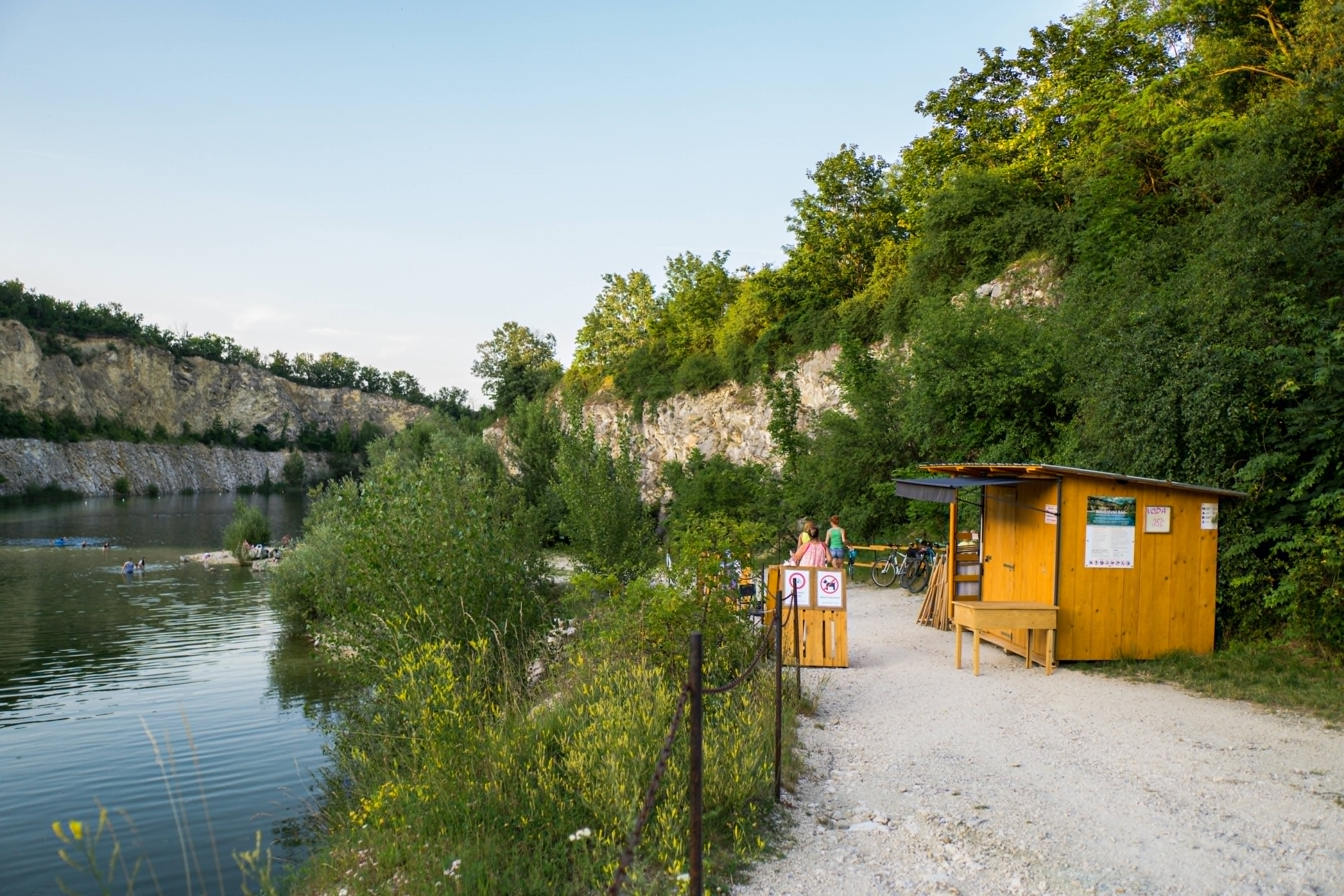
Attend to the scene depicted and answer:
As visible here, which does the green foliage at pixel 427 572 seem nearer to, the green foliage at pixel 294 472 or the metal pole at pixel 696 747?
the metal pole at pixel 696 747

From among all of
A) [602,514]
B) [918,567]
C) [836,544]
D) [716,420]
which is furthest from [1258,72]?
[716,420]

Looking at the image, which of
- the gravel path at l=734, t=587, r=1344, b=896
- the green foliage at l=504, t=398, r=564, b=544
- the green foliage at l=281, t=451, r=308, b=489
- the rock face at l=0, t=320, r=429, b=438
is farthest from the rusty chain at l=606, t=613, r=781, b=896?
the green foliage at l=281, t=451, r=308, b=489

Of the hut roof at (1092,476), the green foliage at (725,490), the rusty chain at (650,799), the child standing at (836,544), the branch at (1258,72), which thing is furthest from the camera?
the green foliage at (725,490)

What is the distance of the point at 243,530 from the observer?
134 feet

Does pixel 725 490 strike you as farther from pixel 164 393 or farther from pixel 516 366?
pixel 164 393

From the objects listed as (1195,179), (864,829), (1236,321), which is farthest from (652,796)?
(1195,179)

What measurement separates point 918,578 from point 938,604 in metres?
5.51

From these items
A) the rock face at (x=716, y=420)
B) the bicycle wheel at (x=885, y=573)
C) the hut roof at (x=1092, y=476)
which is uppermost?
the rock face at (x=716, y=420)

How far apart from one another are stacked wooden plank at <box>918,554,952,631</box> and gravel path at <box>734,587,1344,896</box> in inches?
162

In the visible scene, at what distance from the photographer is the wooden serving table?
11.1 metres

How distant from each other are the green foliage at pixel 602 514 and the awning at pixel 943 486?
20.5 ft

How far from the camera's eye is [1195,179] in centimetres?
1897

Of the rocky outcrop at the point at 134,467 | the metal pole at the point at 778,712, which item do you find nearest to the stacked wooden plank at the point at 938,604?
the metal pole at the point at 778,712

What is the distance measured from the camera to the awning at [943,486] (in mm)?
12336
